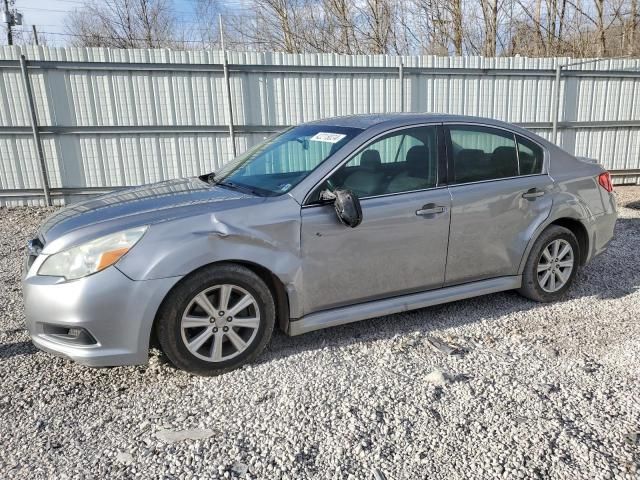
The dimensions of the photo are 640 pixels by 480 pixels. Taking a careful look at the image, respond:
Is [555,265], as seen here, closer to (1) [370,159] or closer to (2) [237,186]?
(1) [370,159]

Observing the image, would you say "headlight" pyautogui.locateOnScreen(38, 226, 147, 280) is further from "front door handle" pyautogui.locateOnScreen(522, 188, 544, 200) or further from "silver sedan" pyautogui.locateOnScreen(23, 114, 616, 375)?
"front door handle" pyautogui.locateOnScreen(522, 188, 544, 200)

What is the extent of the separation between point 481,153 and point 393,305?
4.71 ft

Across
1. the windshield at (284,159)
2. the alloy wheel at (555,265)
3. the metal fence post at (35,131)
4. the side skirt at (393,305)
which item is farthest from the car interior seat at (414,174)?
the metal fence post at (35,131)

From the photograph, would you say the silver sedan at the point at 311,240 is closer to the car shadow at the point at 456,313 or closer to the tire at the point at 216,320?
the tire at the point at 216,320

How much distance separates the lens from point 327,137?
384cm

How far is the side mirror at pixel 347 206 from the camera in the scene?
327cm

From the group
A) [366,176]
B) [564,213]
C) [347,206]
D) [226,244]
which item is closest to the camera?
[226,244]

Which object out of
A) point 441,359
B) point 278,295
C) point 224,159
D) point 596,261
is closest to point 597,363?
point 441,359

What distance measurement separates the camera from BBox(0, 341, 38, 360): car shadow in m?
3.59

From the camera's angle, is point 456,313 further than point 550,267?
No

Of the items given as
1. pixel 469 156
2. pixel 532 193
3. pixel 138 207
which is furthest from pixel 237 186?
pixel 532 193

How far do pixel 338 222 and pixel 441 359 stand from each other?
1.18 metres

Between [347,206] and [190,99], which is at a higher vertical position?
[190,99]

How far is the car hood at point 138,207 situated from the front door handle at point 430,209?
118 cm
